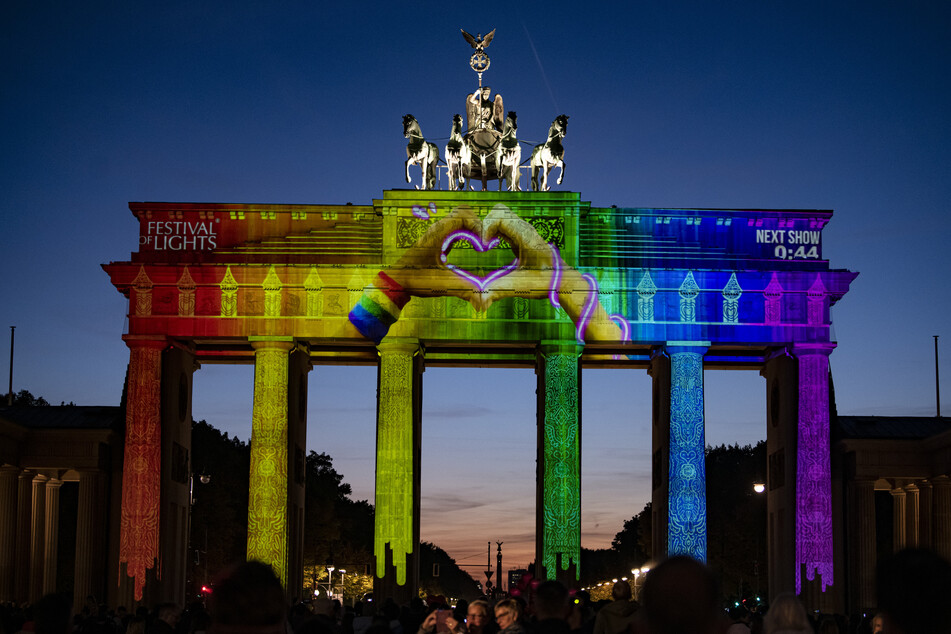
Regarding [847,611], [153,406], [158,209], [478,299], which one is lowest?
[847,611]

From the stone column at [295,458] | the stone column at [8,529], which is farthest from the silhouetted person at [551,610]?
the stone column at [8,529]

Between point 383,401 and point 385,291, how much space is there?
4.65m

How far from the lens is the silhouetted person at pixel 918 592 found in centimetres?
626

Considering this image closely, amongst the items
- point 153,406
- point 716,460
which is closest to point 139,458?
point 153,406

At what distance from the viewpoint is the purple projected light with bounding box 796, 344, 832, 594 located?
58094mm

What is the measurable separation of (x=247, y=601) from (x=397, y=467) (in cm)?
5355

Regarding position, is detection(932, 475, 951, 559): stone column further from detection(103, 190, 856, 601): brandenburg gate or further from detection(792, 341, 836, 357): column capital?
detection(792, 341, 836, 357): column capital

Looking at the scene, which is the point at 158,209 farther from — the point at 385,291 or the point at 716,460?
the point at 716,460

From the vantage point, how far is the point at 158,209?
6150cm

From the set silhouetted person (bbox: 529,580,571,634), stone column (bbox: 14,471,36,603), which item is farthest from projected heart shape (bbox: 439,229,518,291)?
silhouetted person (bbox: 529,580,571,634)

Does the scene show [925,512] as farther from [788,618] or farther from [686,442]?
[788,618]

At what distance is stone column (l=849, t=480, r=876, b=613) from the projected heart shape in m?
17.5

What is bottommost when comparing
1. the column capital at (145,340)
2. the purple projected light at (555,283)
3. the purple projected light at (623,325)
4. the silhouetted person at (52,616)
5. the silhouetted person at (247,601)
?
the silhouetted person at (52,616)

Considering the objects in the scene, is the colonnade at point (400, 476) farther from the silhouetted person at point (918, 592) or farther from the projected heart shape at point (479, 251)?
the silhouetted person at point (918, 592)
